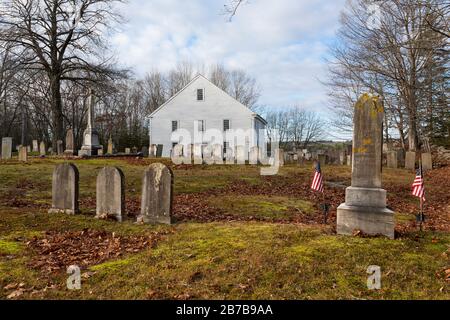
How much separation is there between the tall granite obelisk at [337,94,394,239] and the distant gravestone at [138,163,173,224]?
135 inches

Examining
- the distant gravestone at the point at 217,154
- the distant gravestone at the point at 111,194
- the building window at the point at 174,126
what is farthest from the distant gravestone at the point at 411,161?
the building window at the point at 174,126

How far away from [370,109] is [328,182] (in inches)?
393

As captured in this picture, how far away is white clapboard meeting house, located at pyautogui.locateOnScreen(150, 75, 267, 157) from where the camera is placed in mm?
39656

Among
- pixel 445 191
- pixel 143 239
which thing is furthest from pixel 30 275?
pixel 445 191

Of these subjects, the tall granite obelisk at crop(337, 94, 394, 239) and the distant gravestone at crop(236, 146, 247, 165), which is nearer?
the tall granite obelisk at crop(337, 94, 394, 239)

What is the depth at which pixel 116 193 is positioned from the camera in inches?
314

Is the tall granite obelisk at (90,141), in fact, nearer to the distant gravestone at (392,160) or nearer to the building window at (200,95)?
the building window at (200,95)

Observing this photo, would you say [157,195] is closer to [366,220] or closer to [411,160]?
[366,220]

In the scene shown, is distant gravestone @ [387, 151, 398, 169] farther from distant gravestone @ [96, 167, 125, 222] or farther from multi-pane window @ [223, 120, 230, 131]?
distant gravestone @ [96, 167, 125, 222]

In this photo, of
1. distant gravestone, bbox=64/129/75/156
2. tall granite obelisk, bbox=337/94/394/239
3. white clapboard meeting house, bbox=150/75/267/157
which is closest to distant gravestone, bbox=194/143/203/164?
distant gravestone, bbox=64/129/75/156

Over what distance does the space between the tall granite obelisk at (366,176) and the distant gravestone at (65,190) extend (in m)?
5.79
